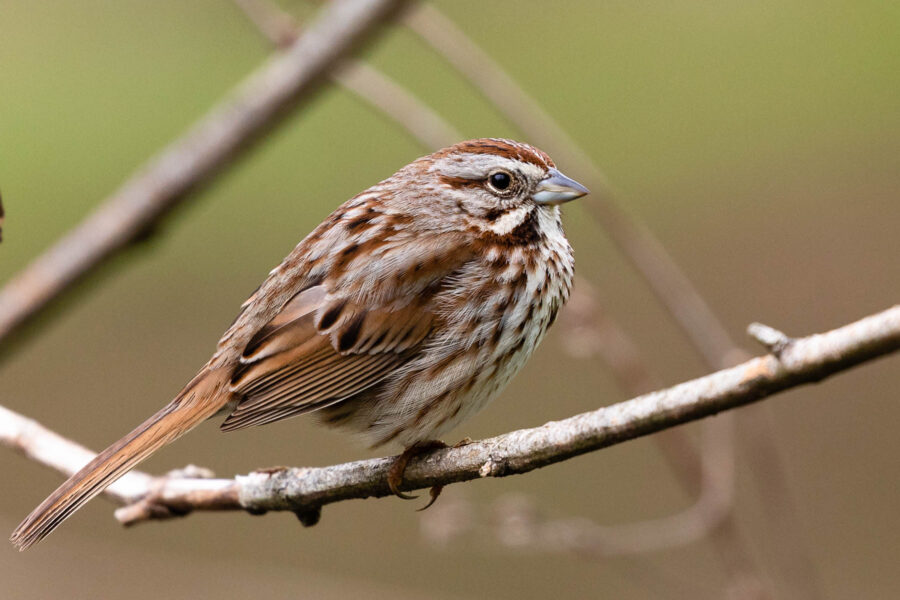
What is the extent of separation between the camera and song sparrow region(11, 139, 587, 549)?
136 inches

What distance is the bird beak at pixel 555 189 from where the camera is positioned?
3.54 m

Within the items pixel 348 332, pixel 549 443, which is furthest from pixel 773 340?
pixel 348 332

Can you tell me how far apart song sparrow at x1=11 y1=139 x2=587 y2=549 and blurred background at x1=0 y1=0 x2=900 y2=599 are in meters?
1.38

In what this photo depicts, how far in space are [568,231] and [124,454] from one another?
5082 mm

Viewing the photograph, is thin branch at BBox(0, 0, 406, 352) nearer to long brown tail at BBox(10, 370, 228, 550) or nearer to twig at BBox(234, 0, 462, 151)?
twig at BBox(234, 0, 462, 151)

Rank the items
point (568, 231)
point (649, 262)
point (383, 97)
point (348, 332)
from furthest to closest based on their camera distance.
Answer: point (568, 231), point (383, 97), point (649, 262), point (348, 332)

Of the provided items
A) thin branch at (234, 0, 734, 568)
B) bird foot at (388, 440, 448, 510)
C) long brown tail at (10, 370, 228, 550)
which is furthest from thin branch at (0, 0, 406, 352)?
bird foot at (388, 440, 448, 510)

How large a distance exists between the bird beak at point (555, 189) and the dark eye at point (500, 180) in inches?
3.4

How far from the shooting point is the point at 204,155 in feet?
12.5

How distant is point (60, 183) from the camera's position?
8938mm

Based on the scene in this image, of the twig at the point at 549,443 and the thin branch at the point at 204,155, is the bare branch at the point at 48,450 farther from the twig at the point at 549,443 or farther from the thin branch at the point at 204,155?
the thin branch at the point at 204,155

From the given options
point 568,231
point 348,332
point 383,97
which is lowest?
point 348,332

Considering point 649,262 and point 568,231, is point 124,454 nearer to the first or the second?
point 649,262

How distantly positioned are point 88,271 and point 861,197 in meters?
6.18
